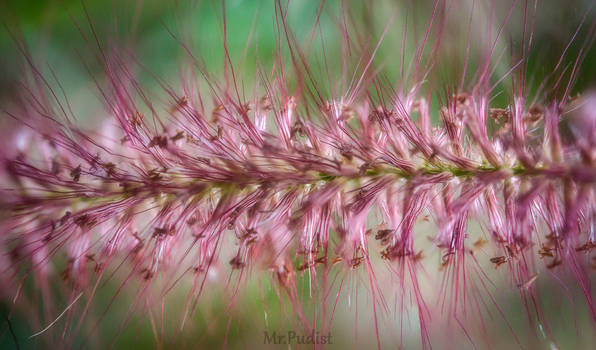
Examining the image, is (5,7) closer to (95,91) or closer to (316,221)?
(95,91)

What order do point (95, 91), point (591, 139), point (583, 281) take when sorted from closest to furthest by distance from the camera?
point (591, 139)
point (583, 281)
point (95, 91)

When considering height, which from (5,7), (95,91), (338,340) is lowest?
(338,340)

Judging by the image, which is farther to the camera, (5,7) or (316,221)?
(5,7)

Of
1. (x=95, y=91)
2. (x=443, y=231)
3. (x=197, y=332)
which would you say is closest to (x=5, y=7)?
(x=95, y=91)

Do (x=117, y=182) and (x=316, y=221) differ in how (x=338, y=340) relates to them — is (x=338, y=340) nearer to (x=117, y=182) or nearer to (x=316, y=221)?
(x=316, y=221)

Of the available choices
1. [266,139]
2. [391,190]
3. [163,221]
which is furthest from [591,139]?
[163,221]

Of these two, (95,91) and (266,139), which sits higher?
(95,91)

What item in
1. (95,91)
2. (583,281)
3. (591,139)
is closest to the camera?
(591,139)
